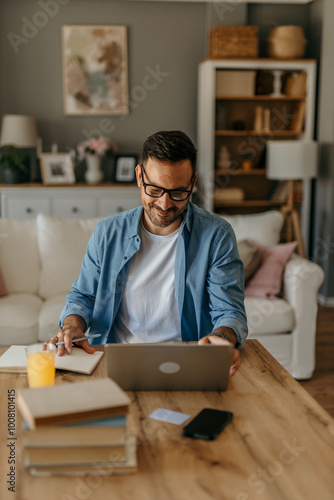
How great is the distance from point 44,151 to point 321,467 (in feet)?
15.2

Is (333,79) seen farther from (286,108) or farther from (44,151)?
(44,151)

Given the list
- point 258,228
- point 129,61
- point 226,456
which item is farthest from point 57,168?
point 226,456

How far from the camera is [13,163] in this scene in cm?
486

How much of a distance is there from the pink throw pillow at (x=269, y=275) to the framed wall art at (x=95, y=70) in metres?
2.42

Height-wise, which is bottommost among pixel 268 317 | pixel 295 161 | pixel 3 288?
pixel 268 317

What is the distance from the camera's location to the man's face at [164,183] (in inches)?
65.7

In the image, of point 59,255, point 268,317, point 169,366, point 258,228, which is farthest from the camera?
point 258,228

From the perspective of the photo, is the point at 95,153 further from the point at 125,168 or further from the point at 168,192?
the point at 168,192

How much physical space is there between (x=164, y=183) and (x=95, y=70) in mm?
3850

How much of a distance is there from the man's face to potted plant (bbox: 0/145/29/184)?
10.9 ft

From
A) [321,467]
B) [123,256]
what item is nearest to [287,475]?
[321,467]

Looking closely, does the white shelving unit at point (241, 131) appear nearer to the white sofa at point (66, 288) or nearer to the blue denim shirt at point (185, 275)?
the white sofa at point (66, 288)

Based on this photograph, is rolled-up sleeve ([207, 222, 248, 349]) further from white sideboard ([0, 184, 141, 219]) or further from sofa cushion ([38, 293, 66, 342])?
white sideboard ([0, 184, 141, 219])

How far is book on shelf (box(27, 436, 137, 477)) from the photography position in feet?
3.30
